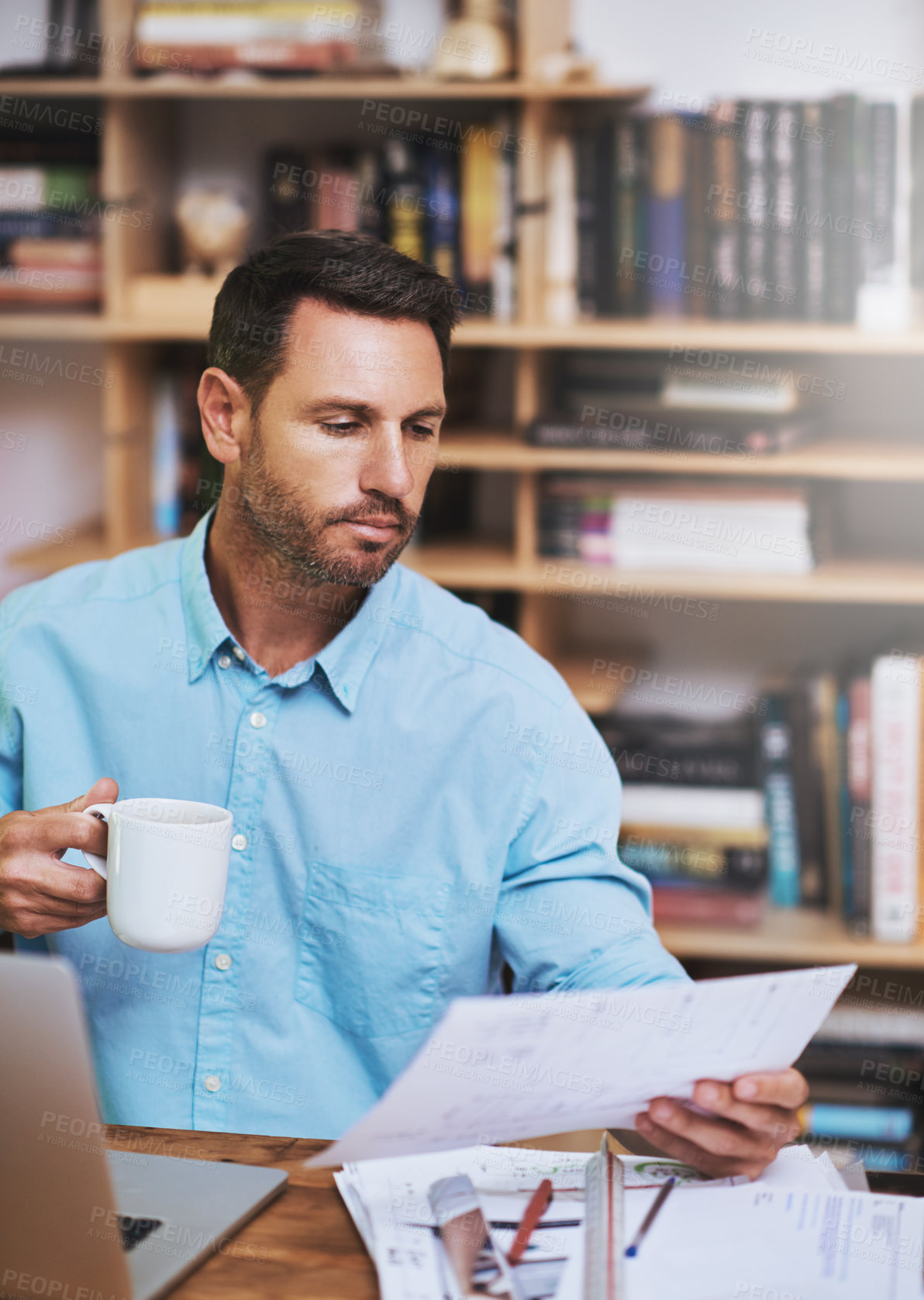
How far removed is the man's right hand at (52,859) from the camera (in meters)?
0.88

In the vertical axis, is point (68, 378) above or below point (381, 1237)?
above

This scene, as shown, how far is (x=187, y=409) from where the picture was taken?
6.64 feet

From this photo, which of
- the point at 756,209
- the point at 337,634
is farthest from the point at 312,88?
the point at 337,634

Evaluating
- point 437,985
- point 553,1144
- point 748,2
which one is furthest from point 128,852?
point 748,2

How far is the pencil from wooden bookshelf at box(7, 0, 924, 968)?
109 centimetres

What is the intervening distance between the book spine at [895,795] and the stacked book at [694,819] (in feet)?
0.56

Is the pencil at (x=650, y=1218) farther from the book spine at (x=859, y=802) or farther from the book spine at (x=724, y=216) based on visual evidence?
the book spine at (x=724, y=216)

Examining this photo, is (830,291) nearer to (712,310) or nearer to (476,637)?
(712,310)

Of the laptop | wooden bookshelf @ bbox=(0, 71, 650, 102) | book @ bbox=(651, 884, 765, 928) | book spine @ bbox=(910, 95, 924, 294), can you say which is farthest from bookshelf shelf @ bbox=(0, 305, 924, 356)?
the laptop

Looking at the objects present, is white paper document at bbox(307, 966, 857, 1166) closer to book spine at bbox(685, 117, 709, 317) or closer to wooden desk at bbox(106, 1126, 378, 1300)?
wooden desk at bbox(106, 1126, 378, 1300)

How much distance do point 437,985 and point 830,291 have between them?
1.19 meters

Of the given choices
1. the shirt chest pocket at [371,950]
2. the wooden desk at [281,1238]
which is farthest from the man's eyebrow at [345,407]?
the wooden desk at [281,1238]

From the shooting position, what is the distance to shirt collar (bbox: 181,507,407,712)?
1.15 meters

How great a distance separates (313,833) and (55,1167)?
0.53 metres
